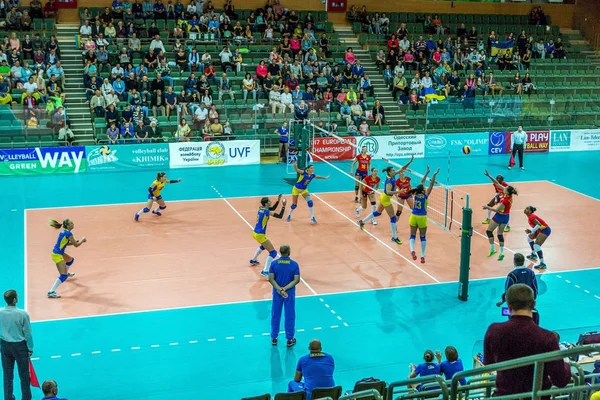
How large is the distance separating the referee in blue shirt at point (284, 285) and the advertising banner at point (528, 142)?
22.3m

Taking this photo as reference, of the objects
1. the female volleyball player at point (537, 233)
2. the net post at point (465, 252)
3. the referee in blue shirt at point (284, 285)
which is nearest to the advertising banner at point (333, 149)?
the female volleyball player at point (537, 233)

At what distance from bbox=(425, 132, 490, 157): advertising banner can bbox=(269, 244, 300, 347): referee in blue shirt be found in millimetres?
20452

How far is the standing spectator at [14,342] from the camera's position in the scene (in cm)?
1104

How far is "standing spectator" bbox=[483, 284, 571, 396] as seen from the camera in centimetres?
534

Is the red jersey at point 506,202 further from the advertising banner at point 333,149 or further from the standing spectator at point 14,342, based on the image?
the advertising banner at point 333,149

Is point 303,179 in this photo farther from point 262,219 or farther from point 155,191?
point 262,219

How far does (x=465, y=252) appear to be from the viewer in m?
16.0

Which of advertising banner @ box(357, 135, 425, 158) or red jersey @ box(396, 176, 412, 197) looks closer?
red jersey @ box(396, 176, 412, 197)

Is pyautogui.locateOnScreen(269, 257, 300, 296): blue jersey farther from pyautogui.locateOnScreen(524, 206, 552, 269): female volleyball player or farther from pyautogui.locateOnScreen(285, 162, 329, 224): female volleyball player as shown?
pyautogui.locateOnScreen(285, 162, 329, 224): female volleyball player

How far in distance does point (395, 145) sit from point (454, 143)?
288cm

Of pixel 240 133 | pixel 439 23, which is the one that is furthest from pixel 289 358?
pixel 439 23

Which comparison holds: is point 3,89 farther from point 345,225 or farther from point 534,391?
point 534,391

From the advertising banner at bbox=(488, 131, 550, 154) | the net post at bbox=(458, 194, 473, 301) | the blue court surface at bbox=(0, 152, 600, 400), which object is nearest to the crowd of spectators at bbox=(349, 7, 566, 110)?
the advertising banner at bbox=(488, 131, 550, 154)

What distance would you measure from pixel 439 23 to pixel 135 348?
32.1 m
